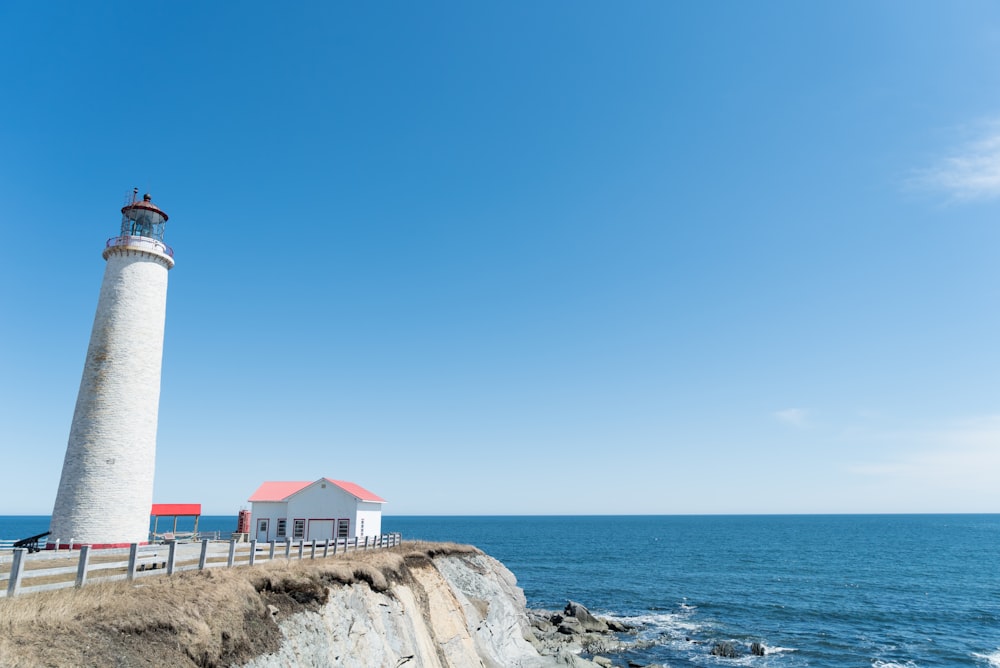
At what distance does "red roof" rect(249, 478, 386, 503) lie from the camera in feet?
134

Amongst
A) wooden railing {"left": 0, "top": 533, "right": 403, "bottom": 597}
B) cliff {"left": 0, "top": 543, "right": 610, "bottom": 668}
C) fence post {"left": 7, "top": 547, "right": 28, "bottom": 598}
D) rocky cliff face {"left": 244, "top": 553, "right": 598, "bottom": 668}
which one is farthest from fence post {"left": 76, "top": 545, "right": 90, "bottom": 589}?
rocky cliff face {"left": 244, "top": 553, "right": 598, "bottom": 668}

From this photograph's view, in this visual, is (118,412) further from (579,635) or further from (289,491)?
(579,635)

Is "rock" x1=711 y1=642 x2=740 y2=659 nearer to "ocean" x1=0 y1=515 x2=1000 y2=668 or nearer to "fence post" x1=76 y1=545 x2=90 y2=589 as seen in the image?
"ocean" x1=0 y1=515 x2=1000 y2=668

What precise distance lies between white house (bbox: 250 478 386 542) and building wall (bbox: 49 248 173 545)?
14420mm

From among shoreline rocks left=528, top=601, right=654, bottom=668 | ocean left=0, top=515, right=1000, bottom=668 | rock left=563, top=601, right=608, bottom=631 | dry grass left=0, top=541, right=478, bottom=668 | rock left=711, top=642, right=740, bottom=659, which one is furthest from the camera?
rock left=563, top=601, right=608, bottom=631

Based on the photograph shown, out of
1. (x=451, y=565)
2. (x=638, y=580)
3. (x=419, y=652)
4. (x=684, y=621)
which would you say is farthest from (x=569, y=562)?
(x=419, y=652)

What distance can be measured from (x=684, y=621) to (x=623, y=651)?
10885 millimetres

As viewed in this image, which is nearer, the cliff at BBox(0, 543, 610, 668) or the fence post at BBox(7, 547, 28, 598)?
the cliff at BBox(0, 543, 610, 668)

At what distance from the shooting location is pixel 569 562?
88000 mm

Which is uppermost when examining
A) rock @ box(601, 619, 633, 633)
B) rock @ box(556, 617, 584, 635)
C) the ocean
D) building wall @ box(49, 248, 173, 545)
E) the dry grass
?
building wall @ box(49, 248, 173, 545)

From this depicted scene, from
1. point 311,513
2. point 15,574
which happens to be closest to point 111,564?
point 15,574

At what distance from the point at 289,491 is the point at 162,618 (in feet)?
95.6

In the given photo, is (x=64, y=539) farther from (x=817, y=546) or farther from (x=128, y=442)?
(x=817, y=546)

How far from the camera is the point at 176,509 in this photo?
41250mm
